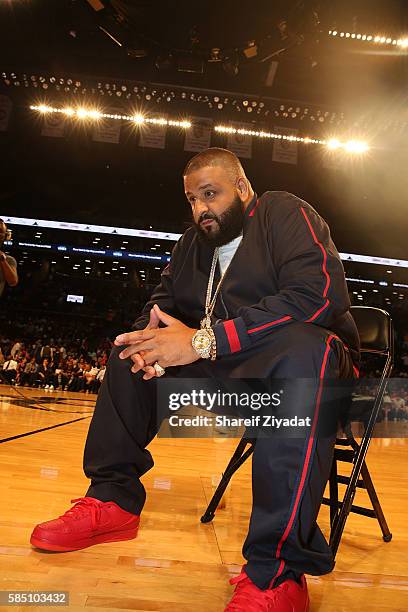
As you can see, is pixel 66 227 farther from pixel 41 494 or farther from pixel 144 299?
pixel 41 494

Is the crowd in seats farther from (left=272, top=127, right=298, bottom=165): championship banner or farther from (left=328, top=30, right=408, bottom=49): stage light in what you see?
(left=328, top=30, right=408, bottom=49): stage light

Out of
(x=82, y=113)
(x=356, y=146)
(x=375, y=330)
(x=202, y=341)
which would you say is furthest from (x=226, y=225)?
(x=356, y=146)

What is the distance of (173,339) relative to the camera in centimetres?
114

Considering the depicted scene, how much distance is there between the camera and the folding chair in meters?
1.29

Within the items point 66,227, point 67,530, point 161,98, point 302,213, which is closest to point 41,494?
point 67,530

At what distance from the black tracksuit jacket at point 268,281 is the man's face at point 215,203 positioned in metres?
0.04

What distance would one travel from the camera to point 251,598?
863 mm

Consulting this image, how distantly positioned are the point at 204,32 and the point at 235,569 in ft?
16.4

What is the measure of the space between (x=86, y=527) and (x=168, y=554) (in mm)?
208

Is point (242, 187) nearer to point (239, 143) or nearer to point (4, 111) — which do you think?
point (239, 143)

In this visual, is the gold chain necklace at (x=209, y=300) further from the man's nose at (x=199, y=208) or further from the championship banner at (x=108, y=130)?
the championship banner at (x=108, y=130)

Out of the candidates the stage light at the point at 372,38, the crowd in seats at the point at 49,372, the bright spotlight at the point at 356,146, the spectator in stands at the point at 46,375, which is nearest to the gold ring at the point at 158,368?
the stage light at the point at 372,38

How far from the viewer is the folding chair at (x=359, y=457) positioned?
4.23 ft

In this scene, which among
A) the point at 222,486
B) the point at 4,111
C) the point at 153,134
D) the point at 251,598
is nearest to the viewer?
the point at 251,598
